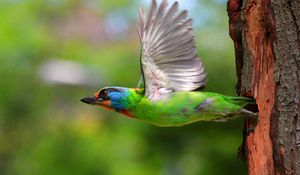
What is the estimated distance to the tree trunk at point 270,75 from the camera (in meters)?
3.49

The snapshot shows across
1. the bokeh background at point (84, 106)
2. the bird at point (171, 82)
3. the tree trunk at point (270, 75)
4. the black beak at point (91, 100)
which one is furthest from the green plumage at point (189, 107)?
the bokeh background at point (84, 106)

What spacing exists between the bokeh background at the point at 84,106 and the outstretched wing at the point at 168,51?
11.3 ft

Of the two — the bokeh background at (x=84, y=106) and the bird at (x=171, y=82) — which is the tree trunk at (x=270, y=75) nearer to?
the bird at (x=171, y=82)

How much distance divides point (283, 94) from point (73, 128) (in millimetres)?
6709

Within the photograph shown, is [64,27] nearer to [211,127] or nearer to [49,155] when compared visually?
[49,155]

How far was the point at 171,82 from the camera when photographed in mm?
4086

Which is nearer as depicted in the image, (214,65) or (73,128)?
(214,65)

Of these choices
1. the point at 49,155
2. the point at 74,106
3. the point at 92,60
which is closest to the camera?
the point at 49,155

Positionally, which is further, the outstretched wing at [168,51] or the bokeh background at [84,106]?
the bokeh background at [84,106]

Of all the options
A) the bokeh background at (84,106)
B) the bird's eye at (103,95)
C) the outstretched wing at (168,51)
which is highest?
the outstretched wing at (168,51)

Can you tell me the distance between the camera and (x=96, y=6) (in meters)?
11.7

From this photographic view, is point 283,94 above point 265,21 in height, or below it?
below

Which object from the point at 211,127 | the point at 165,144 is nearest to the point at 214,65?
the point at 211,127

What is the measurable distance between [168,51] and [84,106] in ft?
25.3
